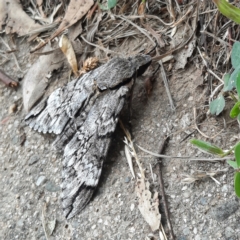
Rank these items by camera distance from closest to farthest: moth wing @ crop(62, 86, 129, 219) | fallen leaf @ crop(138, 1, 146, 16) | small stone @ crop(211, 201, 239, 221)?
1. small stone @ crop(211, 201, 239, 221)
2. moth wing @ crop(62, 86, 129, 219)
3. fallen leaf @ crop(138, 1, 146, 16)

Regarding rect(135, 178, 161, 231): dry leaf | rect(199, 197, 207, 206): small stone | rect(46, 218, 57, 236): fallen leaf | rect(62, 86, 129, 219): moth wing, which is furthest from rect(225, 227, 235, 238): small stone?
rect(46, 218, 57, 236): fallen leaf

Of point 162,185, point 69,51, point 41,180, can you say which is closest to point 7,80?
point 69,51

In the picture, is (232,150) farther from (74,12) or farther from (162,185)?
(74,12)

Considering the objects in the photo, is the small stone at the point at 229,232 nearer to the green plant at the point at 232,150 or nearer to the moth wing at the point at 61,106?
the green plant at the point at 232,150

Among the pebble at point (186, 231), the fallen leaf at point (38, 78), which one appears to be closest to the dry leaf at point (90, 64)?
the fallen leaf at point (38, 78)

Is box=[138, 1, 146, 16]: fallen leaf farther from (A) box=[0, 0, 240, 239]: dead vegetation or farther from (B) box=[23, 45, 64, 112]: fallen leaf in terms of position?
(B) box=[23, 45, 64, 112]: fallen leaf

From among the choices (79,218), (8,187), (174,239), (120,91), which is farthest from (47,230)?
(120,91)
